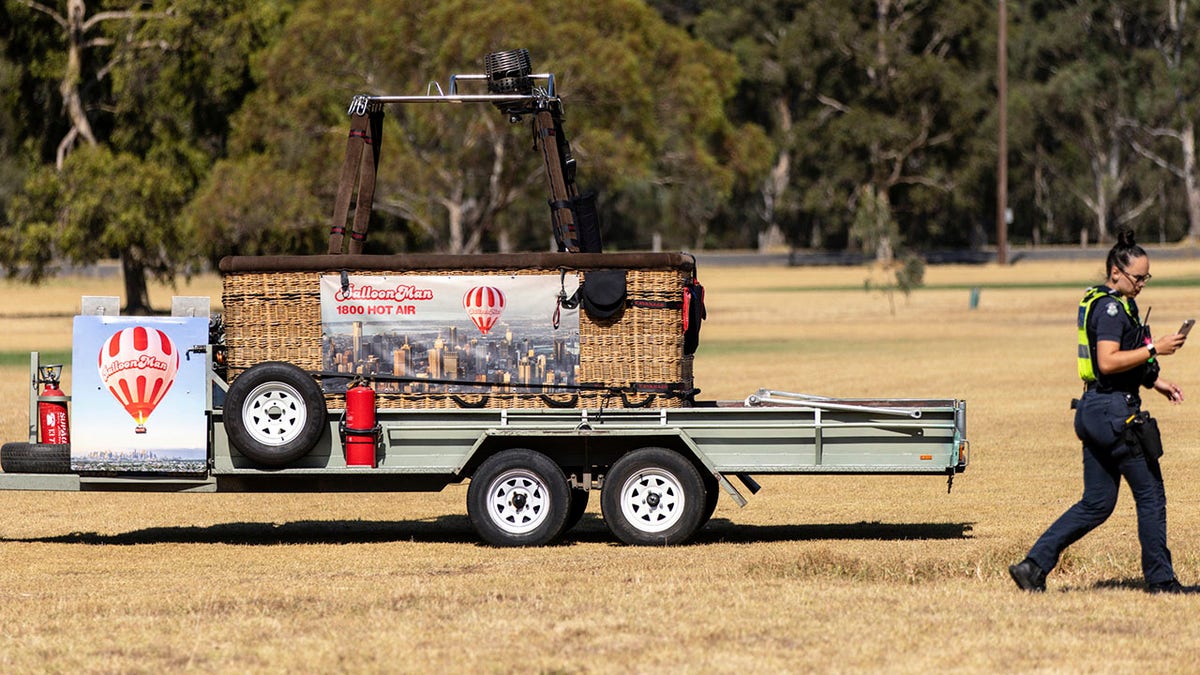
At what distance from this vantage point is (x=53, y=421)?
1292 centimetres

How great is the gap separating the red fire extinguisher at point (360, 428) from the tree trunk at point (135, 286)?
4200cm

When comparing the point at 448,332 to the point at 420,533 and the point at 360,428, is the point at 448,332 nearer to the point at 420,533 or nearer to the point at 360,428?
the point at 360,428

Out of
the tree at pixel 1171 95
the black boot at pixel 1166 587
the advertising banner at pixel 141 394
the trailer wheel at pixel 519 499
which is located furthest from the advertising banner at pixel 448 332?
the tree at pixel 1171 95

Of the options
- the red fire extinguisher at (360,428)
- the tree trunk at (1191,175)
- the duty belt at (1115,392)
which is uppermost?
the tree trunk at (1191,175)

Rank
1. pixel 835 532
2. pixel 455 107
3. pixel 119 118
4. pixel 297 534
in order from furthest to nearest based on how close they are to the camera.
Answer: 1. pixel 455 107
2. pixel 119 118
3. pixel 297 534
4. pixel 835 532

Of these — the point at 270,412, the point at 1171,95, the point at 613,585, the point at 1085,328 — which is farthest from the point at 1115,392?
the point at 1171,95

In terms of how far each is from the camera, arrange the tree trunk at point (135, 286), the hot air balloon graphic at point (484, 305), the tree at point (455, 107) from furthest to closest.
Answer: the tree at point (455, 107) → the tree trunk at point (135, 286) → the hot air balloon graphic at point (484, 305)

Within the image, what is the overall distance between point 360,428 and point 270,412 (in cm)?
61

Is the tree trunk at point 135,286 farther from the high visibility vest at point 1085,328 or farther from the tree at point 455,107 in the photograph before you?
the high visibility vest at point 1085,328

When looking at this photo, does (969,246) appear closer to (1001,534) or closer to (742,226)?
(742,226)

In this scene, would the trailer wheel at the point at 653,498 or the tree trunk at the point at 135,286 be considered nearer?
the trailer wheel at the point at 653,498

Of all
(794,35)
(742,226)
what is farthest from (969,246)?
(794,35)

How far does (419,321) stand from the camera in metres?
12.7

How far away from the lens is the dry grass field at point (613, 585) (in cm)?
820
